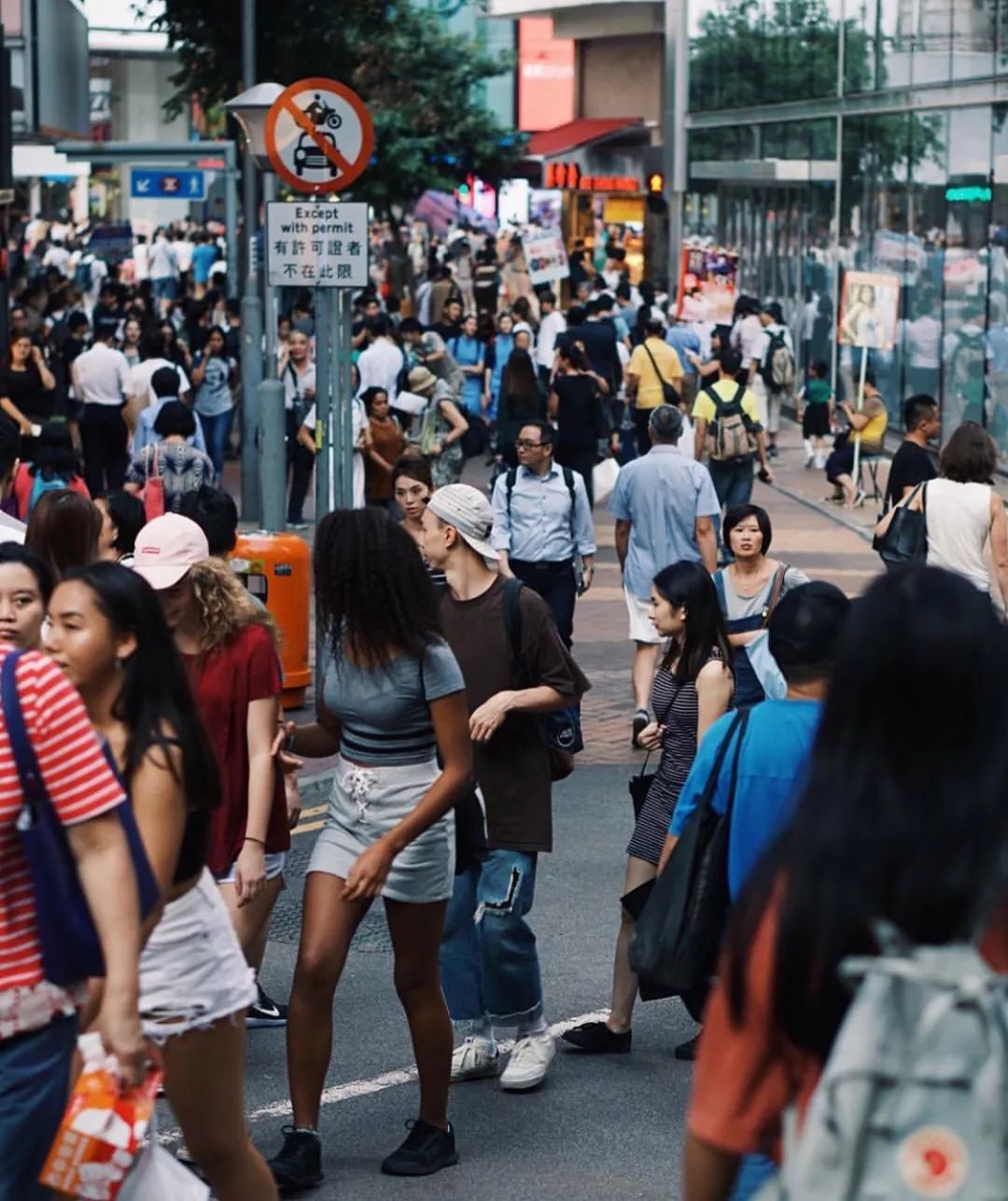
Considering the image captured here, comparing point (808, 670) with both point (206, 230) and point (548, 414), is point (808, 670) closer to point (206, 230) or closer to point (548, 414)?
point (548, 414)

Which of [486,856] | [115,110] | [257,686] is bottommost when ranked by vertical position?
[486,856]

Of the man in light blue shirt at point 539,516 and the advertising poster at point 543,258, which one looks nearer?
the man in light blue shirt at point 539,516

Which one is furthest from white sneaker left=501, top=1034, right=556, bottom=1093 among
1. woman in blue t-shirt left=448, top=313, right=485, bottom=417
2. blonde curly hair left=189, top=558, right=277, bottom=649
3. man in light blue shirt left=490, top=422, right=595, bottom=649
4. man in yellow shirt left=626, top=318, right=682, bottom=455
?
woman in blue t-shirt left=448, top=313, right=485, bottom=417

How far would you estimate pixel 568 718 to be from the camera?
675cm

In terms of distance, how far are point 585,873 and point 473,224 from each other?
154 feet

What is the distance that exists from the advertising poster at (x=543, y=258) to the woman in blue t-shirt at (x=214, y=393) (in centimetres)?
712

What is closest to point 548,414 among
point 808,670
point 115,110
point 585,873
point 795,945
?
point 585,873

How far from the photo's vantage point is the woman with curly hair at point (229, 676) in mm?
5832

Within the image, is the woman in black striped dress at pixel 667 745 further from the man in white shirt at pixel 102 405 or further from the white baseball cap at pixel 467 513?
the man in white shirt at pixel 102 405

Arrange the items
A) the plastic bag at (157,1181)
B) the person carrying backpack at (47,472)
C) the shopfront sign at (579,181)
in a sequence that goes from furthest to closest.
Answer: the shopfront sign at (579,181), the person carrying backpack at (47,472), the plastic bag at (157,1181)

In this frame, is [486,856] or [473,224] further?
[473,224]

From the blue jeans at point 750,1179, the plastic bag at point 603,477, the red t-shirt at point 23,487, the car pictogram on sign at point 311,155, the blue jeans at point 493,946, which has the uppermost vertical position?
the car pictogram on sign at point 311,155

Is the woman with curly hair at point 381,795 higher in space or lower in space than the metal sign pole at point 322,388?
lower

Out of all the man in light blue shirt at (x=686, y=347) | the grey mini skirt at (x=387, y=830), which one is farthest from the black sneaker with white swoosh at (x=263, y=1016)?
the man in light blue shirt at (x=686, y=347)
